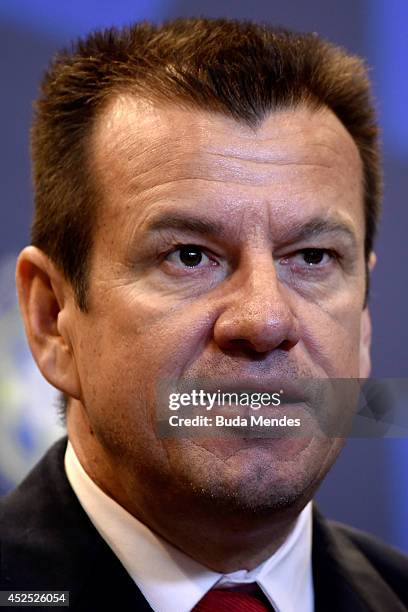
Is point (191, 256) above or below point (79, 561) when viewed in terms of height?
above

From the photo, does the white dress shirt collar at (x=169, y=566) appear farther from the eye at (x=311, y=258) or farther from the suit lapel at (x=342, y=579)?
the eye at (x=311, y=258)

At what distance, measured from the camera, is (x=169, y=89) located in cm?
134

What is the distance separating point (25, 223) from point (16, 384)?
1.02 ft

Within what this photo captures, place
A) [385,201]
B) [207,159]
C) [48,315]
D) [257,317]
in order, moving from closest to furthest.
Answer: [257,317] < [207,159] < [48,315] < [385,201]

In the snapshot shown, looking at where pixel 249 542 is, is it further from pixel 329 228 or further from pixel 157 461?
pixel 329 228

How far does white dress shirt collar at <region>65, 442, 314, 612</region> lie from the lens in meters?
1.30

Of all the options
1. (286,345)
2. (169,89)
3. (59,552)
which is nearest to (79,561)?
(59,552)

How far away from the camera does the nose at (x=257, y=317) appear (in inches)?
46.6

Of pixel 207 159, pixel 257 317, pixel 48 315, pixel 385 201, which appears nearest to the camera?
pixel 257 317

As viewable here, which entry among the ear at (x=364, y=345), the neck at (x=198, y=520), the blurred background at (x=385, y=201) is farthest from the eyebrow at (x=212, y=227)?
the blurred background at (x=385, y=201)

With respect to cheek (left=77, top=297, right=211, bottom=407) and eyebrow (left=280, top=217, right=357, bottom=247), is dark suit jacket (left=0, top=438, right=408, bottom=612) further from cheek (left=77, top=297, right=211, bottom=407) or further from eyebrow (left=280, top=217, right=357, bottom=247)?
eyebrow (left=280, top=217, right=357, bottom=247)

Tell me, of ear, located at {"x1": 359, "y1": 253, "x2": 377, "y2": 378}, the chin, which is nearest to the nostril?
the chin

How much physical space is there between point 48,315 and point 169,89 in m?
0.39

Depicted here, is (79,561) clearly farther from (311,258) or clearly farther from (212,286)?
(311,258)
